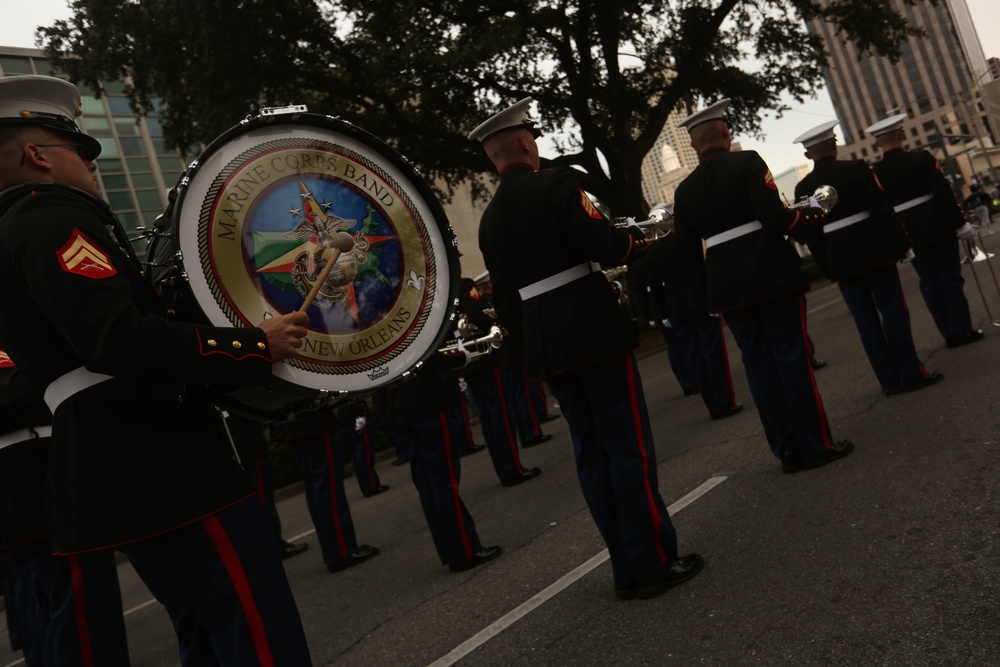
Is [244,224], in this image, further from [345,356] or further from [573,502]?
[573,502]

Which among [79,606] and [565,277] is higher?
[565,277]

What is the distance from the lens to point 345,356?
2.44 metres

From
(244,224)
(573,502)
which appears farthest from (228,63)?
(244,224)

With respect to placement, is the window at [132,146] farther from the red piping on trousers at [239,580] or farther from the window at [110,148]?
the red piping on trousers at [239,580]

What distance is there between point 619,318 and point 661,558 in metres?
1.04

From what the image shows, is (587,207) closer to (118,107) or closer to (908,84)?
(118,107)

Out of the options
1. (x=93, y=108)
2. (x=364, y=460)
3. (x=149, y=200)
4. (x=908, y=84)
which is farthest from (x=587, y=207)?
(x=908, y=84)

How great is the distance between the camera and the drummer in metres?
2.13

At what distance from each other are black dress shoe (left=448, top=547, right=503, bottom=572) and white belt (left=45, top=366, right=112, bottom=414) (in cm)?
339

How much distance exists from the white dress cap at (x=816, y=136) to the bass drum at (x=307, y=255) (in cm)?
472

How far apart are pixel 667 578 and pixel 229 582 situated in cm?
207

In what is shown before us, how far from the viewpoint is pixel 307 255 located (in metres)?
2.43

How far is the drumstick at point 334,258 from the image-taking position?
2.35 metres

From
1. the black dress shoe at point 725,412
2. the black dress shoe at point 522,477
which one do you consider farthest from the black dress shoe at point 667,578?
the black dress shoe at point 725,412
